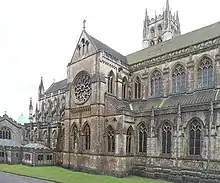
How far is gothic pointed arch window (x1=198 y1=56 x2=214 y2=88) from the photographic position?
32.1m

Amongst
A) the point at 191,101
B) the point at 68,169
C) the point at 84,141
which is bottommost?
the point at 68,169

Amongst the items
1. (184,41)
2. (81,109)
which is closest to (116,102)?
(81,109)

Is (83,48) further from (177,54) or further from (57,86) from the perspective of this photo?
(57,86)

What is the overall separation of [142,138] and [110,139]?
12.8 ft

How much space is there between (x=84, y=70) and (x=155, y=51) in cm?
1157

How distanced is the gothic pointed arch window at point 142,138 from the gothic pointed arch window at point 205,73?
27.2ft

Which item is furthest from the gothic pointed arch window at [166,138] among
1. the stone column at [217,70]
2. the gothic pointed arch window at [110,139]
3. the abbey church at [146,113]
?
the stone column at [217,70]

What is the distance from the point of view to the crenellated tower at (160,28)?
196ft

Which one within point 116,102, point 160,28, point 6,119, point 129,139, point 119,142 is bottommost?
point 119,142

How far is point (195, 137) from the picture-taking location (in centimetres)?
2847

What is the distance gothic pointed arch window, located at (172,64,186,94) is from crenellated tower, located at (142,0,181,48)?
24787 mm

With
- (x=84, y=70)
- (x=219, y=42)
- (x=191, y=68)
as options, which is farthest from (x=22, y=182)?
(x=219, y=42)

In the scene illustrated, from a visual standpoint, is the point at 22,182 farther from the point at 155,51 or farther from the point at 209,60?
the point at 155,51

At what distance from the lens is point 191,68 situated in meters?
33.6
